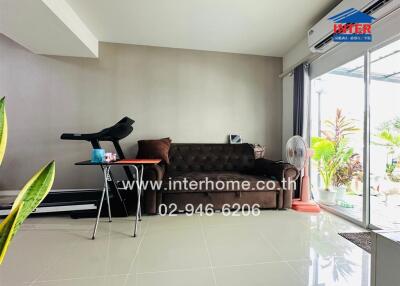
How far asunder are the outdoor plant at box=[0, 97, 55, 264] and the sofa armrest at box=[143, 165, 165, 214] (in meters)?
1.71

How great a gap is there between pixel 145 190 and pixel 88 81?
2170 mm

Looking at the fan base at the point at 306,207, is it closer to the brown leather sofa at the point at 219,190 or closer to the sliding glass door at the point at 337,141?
the brown leather sofa at the point at 219,190

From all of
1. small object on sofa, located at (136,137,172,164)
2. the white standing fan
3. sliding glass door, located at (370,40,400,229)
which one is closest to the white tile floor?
the white standing fan

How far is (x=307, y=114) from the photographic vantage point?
3.13 m

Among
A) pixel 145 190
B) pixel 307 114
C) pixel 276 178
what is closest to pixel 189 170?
pixel 145 190

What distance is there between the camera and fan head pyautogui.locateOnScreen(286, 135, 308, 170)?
265cm

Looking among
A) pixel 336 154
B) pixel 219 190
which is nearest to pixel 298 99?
pixel 336 154

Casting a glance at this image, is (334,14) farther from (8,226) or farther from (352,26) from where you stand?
(8,226)

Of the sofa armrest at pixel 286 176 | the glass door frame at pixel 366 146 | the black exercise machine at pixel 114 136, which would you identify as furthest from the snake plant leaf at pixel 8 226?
the glass door frame at pixel 366 146

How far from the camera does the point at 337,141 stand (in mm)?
3041

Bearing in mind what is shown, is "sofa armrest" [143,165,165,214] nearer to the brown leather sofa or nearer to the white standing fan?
the brown leather sofa

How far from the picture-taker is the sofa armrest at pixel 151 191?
2465 millimetres

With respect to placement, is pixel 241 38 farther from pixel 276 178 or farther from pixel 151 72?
pixel 276 178

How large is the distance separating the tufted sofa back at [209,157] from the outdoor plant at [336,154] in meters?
1.03
